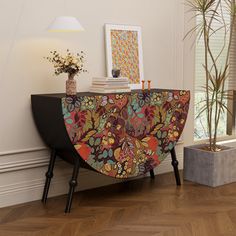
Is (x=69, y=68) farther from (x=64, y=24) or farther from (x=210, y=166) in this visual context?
(x=210, y=166)

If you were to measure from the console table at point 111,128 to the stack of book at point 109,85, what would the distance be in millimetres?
149

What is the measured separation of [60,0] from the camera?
372cm

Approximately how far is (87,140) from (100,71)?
840 mm

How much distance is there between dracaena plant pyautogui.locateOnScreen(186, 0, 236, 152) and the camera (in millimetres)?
4180

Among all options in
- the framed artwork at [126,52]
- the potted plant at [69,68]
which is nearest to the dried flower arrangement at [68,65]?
the potted plant at [69,68]

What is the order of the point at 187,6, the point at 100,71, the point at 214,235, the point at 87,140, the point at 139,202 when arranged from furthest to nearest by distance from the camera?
the point at 187,6
the point at 100,71
the point at 139,202
the point at 87,140
the point at 214,235

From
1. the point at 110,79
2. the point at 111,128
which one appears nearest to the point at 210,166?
the point at 111,128

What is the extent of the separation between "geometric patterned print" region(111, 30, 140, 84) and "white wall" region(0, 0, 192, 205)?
4.2 inches

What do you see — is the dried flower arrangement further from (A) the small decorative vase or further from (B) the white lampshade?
(B) the white lampshade

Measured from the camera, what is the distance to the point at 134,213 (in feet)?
11.2

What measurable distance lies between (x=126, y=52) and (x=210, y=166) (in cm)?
128

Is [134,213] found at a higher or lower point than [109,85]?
lower

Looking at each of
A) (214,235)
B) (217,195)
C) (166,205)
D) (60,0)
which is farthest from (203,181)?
(60,0)

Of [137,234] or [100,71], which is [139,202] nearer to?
[137,234]
